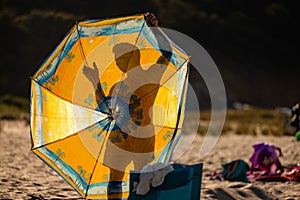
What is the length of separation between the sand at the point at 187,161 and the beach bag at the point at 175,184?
44.7 inches

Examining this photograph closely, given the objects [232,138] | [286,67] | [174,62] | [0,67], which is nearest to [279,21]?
[286,67]

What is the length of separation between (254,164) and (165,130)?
317 cm

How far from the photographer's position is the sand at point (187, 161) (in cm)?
700

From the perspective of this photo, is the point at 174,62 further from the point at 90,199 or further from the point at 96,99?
the point at 90,199

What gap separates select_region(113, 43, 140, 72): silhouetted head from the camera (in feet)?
20.8

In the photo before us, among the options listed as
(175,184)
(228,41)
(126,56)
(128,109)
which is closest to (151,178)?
(175,184)

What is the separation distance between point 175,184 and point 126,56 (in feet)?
5.25

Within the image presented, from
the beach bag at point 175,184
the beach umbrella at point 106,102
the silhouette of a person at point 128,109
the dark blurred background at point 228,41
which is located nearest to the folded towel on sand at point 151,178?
the beach bag at point 175,184

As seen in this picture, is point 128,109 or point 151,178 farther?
point 128,109

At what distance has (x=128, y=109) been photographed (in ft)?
21.1

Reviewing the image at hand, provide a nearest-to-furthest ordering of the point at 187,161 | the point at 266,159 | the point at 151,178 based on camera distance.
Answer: the point at 151,178 → the point at 266,159 → the point at 187,161

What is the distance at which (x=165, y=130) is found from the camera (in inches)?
247

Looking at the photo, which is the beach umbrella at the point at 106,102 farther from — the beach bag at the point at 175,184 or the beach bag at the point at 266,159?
the beach bag at the point at 266,159

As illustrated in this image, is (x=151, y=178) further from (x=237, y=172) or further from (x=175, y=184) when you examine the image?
(x=237, y=172)
